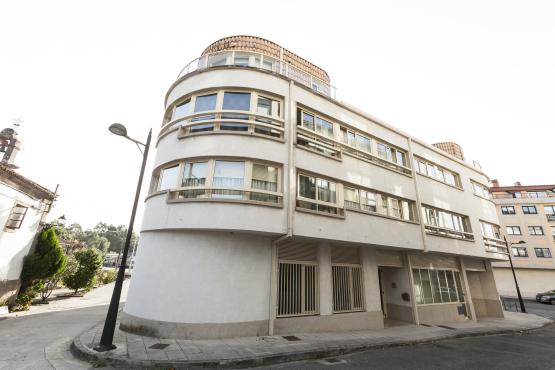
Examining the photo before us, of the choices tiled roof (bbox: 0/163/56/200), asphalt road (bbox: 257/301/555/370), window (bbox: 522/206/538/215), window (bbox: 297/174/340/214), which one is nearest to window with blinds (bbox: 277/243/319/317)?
window (bbox: 297/174/340/214)

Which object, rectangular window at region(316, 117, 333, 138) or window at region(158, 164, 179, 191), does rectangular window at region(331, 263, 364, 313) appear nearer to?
rectangular window at region(316, 117, 333, 138)

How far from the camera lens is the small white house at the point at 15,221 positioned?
42.9 feet

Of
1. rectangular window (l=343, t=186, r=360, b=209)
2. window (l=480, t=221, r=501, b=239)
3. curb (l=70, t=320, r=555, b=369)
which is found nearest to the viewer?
curb (l=70, t=320, r=555, b=369)

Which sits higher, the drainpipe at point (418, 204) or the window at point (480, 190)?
the window at point (480, 190)

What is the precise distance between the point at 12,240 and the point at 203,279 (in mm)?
12416

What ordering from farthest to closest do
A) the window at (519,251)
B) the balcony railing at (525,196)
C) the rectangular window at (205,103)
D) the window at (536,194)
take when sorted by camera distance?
the window at (536,194), the balcony railing at (525,196), the window at (519,251), the rectangular window at (205,103)

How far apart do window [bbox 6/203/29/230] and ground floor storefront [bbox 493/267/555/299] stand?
175ft

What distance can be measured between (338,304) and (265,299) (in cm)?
386

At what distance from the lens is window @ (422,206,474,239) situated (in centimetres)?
1511

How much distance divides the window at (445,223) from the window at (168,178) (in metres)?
13.4

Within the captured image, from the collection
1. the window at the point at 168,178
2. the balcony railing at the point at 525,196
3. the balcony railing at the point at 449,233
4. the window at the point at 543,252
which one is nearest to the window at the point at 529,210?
the balcony railing at the point at 525,196

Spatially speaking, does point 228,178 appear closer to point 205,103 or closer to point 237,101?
point 237,101

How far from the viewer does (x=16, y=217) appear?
551 inches

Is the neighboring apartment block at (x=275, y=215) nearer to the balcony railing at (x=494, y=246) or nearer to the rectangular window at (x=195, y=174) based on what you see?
the rectangular window at (x=195, y=174)
